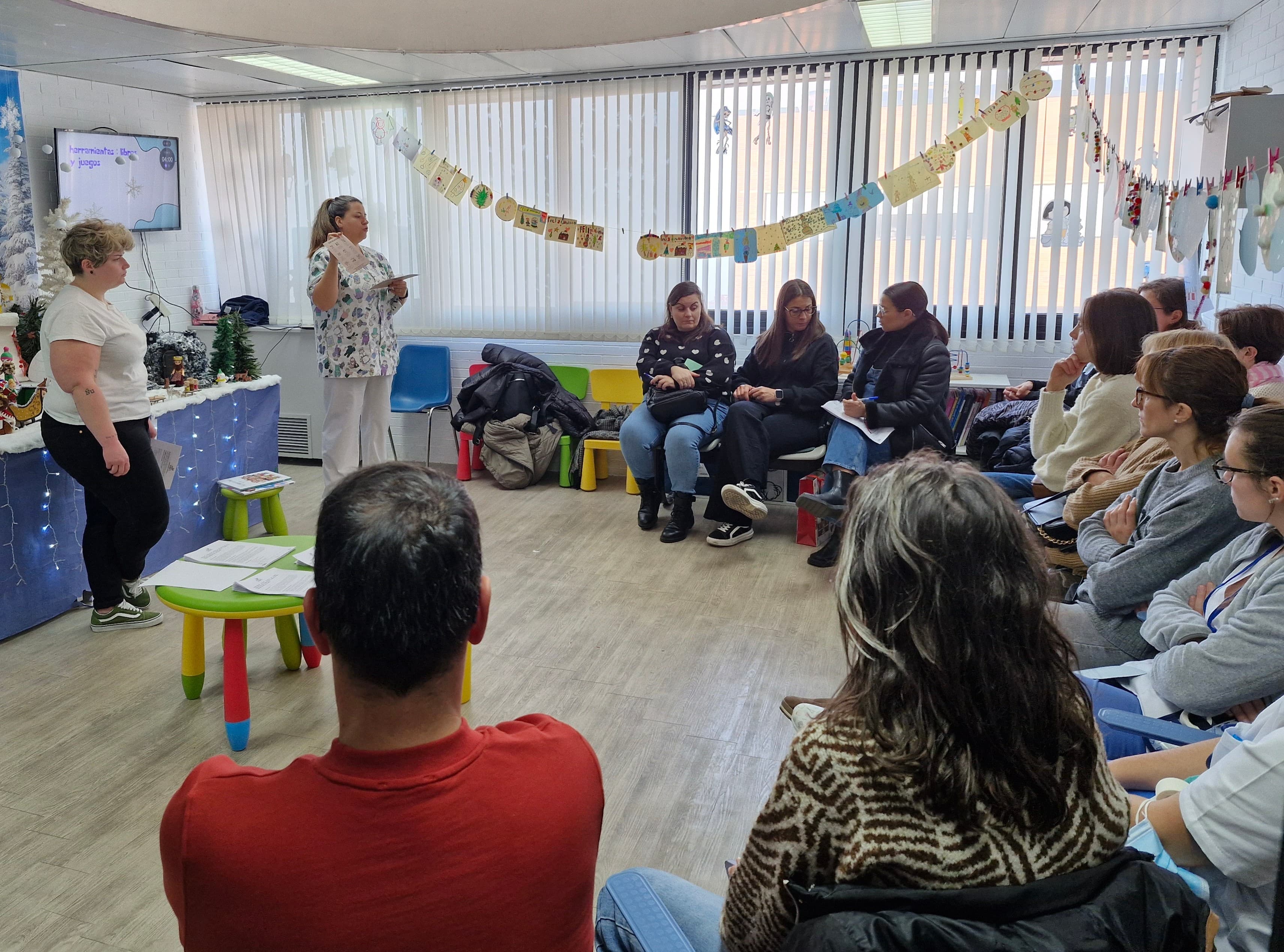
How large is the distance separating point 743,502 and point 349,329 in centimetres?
204

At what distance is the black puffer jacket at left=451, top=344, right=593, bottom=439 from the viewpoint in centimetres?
576

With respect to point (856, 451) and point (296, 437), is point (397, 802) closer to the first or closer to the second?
point (856, 451)

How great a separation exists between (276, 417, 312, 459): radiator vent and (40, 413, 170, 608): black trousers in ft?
9.15

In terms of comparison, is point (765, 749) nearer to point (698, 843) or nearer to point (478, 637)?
point (698, 843)

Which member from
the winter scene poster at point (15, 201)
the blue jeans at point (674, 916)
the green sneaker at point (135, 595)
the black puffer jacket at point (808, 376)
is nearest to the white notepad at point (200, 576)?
the green sneaker at point (135, 595)

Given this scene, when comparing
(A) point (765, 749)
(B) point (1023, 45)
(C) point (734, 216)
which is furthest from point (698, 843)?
(B) point (1023, 45)

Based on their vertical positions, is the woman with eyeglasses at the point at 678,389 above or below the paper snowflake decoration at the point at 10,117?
below

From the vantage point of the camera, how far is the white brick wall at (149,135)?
5.58 meters

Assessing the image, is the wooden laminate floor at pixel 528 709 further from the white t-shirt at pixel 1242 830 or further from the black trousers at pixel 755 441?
the white t-shirt at pixel 1242 830

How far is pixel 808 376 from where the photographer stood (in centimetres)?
489

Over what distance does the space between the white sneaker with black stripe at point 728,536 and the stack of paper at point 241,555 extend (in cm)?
212

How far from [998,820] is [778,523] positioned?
4.11 meters

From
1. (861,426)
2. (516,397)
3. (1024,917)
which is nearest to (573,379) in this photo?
(516,397)

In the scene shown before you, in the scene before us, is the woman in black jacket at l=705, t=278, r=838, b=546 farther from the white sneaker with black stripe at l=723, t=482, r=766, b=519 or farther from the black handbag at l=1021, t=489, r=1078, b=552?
the black handbag at l=1021, t=489, r=1078, b=552
